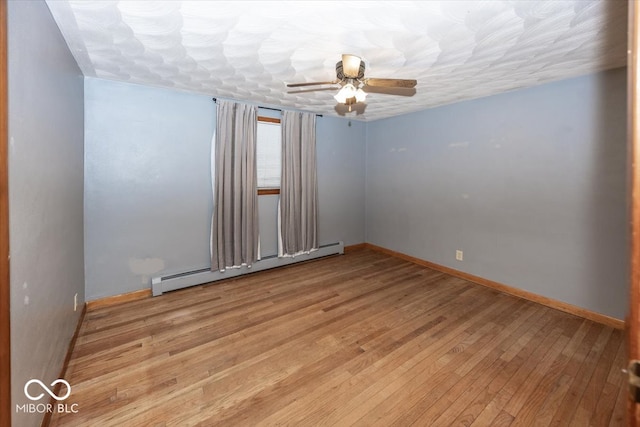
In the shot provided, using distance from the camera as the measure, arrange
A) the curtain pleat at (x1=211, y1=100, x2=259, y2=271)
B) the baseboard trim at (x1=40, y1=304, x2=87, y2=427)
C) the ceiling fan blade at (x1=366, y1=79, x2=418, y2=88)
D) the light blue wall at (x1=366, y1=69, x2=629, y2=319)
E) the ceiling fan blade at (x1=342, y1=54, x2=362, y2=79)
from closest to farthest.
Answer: the baseboard trim at (x1=40, y1=304, x2=87, y2=427), the ceiling fan blade at (x1=342, y1=54, x2=362, y2=79), the ceiling fan blade at (x1=366, y1=79, x2=418, y2=88), the light blue wall at (x1=366, y1=69, x2=629, y2=319), the curtain pleat at (x1=211, y1=100, x2=259, y2=271)

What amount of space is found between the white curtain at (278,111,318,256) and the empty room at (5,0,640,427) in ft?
0.12

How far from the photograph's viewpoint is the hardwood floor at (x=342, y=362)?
156 cm

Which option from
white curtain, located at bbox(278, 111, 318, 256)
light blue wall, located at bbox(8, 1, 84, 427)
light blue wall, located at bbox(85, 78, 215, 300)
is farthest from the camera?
white curtain, located at bbox(278, 111, 318, 256)

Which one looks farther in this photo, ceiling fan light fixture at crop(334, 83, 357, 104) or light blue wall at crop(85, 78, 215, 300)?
light blue wall at crop(85, 78, 215, 300)

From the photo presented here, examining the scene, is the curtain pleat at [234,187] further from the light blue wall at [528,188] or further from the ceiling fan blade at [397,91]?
the light blue wall at [528,188]

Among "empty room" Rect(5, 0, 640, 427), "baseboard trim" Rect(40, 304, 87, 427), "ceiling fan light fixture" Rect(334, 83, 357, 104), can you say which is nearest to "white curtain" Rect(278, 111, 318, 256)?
"empty room" Rect(5, 0, 640, 427)

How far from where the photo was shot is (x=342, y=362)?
1978mm

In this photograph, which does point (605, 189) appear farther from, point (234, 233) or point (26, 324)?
point (26, 324)

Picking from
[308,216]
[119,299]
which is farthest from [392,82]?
[119,299]

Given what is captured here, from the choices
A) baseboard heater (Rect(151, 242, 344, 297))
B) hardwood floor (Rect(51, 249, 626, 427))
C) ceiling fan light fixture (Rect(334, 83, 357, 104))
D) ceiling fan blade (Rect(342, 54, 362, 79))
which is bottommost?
hardwood floor (Rect(51, 249, 626, 427))

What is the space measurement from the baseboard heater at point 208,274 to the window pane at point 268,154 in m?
1.11

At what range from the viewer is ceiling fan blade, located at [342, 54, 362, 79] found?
1843 millimetres

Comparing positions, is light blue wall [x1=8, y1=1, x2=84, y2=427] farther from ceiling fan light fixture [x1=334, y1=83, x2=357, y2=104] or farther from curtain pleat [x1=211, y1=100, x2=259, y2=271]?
ceiling fan light fixture [x1=334, y1=83, x2=357, y2=104]

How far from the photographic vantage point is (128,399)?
5.35 feet
